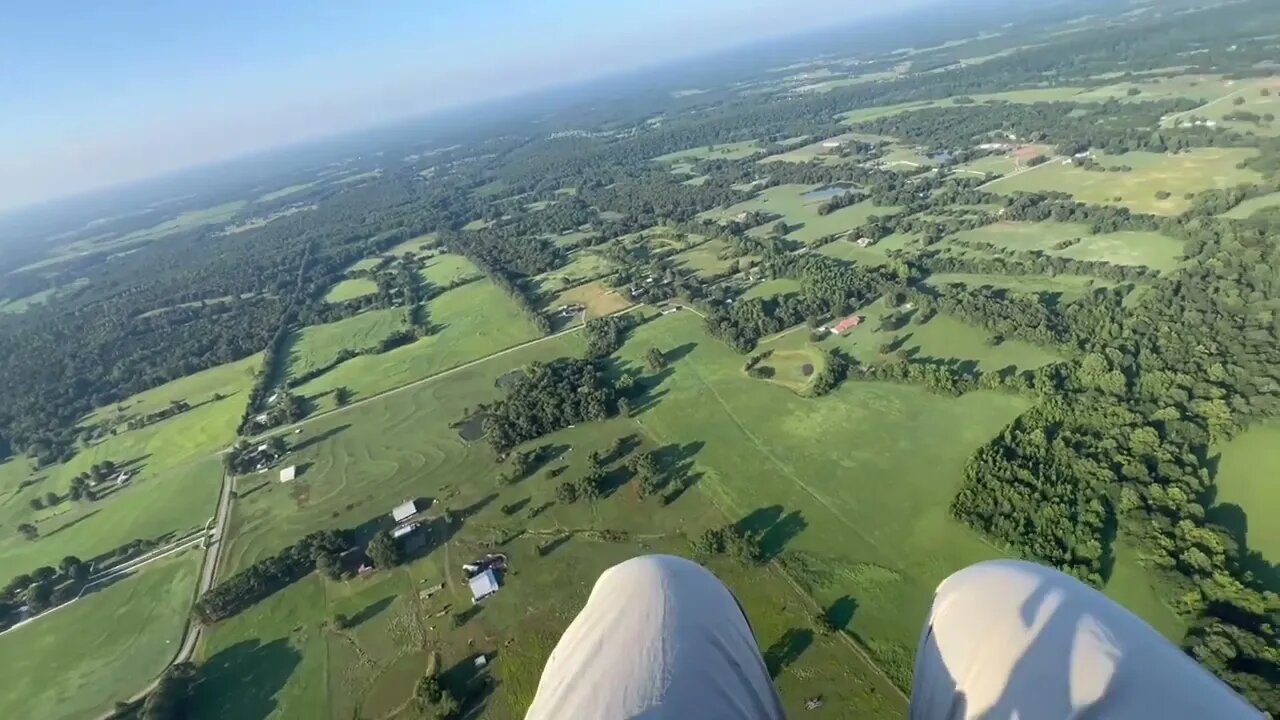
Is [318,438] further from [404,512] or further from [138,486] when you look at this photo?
[404,512]

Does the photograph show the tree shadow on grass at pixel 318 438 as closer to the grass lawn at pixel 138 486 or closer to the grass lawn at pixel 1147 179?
the grass lawn at pixel 138 486

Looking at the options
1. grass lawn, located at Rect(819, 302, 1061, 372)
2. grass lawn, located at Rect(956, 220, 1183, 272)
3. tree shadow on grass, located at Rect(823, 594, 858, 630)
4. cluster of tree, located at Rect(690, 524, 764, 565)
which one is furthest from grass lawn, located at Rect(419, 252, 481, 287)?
tree shadow on grass, located at Rect(823, 594, 858, 630)

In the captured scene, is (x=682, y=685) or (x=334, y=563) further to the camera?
(x=334, y=563)

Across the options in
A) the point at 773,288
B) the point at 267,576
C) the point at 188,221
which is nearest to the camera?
the point at 267,576

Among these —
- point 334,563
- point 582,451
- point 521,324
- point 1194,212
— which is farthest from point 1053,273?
point 334,563

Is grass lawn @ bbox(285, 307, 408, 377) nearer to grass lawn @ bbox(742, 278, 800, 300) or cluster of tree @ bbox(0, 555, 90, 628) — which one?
cluster of tree @ bbox(0, 555, 90, 628)

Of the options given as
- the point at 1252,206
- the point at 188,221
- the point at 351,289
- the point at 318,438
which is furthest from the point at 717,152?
the point at 188,221

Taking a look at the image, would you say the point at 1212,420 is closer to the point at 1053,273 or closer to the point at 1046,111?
the point at 1053,273

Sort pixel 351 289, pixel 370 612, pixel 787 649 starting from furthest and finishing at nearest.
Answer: pixel 351 289 → pixel 370 612 → pixel 787 649
